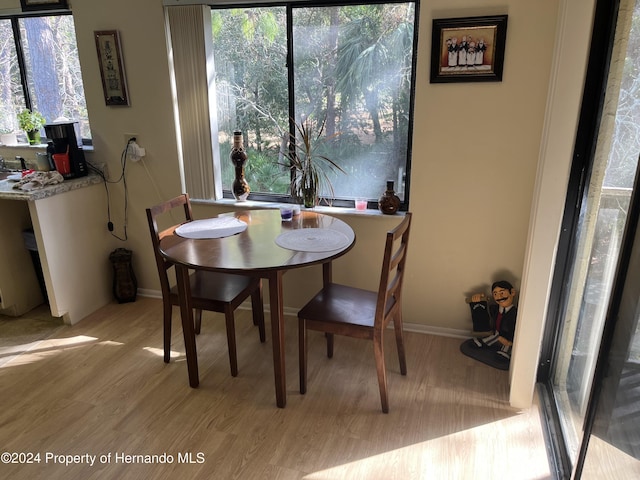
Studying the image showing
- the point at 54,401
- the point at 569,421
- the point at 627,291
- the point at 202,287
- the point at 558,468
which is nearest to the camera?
the point at 627,291

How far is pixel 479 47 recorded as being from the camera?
2359 mm

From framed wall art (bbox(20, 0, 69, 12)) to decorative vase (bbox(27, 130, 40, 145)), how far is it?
829 mm

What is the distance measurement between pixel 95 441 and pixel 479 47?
8.42 feet

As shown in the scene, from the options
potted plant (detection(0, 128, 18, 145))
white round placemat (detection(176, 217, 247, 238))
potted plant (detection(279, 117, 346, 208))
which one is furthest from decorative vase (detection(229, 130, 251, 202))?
potted plant (detection(0, 128, 18, 145))

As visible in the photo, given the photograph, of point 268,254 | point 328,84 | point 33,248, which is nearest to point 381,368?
point 268,254

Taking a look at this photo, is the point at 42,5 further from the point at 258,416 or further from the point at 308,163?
the point at 258,416

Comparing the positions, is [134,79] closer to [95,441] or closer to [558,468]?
[95,441]

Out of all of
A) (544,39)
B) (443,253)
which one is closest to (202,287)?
(443,253)

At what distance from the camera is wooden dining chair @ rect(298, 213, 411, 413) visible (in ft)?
6.85

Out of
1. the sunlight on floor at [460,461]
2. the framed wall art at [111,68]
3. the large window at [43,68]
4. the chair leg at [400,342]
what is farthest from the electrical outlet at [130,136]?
the sunlight on floor at [460,461]

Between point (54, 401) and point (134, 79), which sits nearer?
point (54, 401)

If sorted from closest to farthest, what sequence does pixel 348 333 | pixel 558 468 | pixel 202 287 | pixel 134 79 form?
pixel 558 468 < pixel 348 333 < pixel 202 287 < pixel 134 79

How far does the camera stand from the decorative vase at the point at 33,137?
11.6 feet

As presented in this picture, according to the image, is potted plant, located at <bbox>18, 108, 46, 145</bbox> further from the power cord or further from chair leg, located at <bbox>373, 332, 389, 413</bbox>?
chair leg, located at <bbox>373, 332, 389, 413</bbox>
